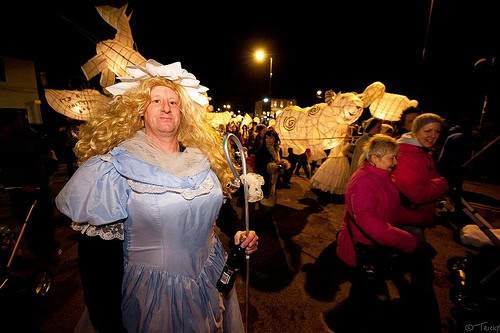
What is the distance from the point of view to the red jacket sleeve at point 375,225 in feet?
8.07

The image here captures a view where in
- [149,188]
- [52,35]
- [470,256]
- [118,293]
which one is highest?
[52,35]

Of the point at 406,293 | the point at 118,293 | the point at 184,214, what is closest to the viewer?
the point at 118,293

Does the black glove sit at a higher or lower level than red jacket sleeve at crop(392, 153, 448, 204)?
lower

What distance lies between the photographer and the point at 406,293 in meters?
3.48

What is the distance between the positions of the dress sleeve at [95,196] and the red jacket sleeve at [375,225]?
2.09 meters

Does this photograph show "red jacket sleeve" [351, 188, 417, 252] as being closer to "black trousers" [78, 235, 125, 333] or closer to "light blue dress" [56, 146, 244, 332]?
"light blue dress" [56, 146, 244, 332]

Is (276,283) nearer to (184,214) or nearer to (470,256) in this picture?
(470,256)

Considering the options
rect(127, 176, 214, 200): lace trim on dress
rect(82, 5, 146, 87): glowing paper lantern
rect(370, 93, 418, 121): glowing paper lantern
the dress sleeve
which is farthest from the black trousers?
rect(370, 93, 418, 121): glowing paper lantern

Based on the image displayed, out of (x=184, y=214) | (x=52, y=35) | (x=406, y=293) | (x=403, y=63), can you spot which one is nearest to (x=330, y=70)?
(x=403, y=63)

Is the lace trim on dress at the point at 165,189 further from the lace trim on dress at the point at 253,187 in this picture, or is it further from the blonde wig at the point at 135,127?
the lace trim on dress at the point at 253,187

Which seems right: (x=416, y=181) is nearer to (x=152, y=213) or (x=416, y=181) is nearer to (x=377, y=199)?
(x=377, y=199)

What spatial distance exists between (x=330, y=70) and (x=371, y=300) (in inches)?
1253

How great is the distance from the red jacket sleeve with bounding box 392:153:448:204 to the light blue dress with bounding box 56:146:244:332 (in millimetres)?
2600

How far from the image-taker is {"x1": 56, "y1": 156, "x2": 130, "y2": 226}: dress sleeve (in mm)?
1358
